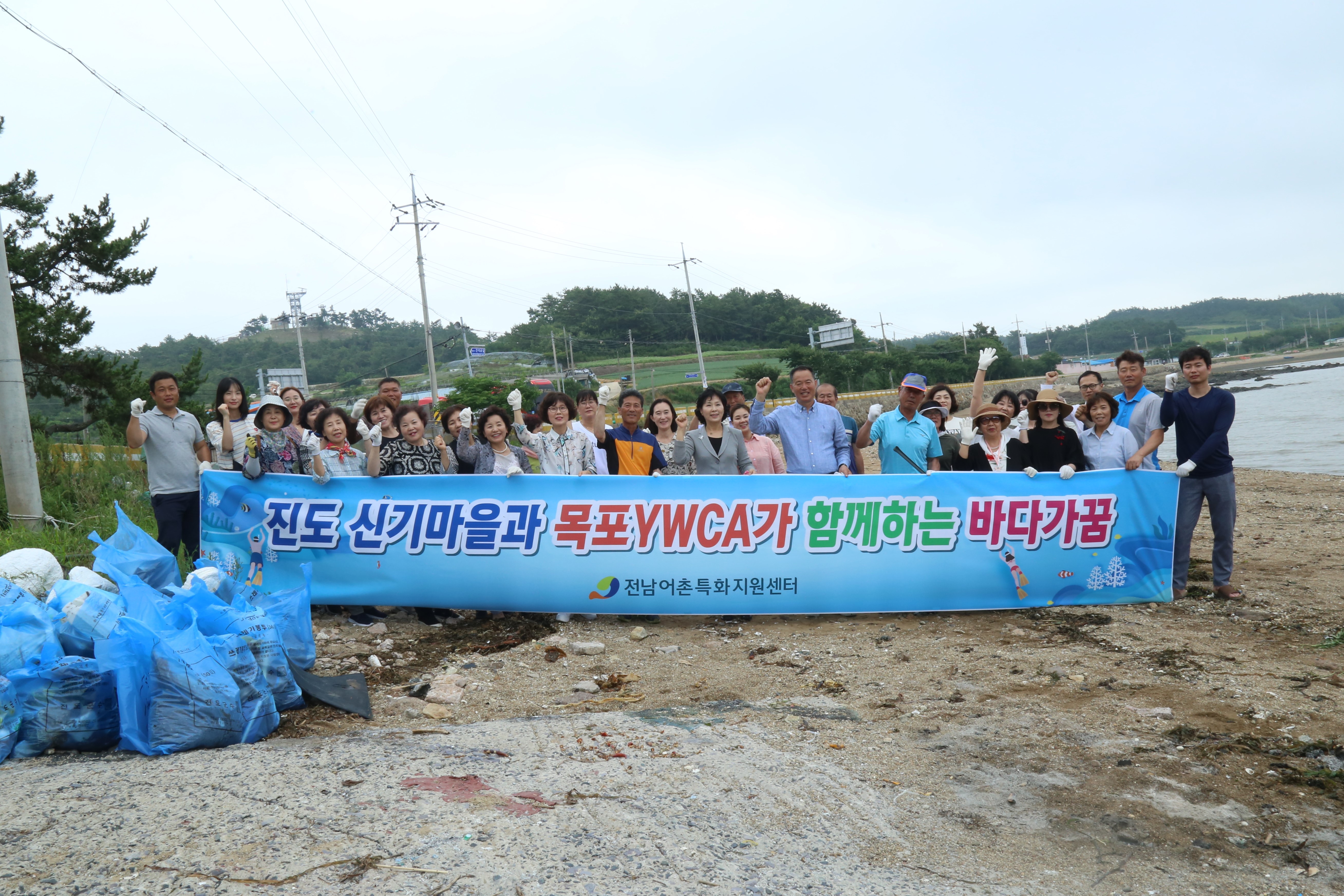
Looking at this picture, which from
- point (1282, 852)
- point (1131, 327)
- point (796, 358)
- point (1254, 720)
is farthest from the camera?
point (1131, 327)

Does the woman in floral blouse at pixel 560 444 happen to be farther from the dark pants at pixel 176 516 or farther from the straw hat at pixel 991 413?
the straw hat at pixel 991 413

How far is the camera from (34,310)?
13188mm

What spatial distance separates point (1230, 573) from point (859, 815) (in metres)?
4.27

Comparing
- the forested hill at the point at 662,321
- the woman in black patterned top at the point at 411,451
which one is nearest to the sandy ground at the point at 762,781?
the woman in black patterned top at the point at 411,451

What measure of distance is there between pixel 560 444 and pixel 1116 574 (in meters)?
3.85

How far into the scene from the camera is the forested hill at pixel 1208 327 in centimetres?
11362

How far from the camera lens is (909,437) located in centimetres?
583

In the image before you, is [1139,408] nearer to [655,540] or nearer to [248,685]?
[655,540]

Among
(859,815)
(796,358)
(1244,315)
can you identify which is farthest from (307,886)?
(1244,315)

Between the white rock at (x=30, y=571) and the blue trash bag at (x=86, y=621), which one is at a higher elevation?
the white rock at (x=30, y=571)

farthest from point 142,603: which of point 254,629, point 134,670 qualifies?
point 254,629

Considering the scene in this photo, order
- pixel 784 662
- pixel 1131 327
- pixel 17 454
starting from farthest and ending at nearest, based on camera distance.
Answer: pixel 1131 327, pixel 17 454, pixel 784 662

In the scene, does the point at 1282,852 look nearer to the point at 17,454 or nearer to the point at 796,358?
the point at 17,454

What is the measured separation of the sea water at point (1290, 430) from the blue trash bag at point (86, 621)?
352 inches
